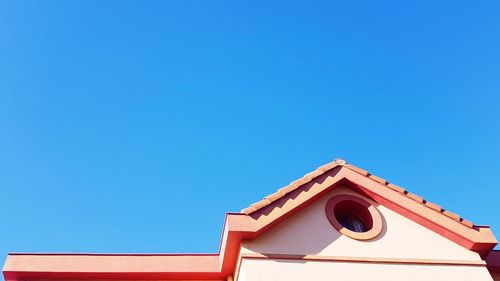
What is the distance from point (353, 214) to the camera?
11.9m

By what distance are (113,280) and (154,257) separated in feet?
3.12

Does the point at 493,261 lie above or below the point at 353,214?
below

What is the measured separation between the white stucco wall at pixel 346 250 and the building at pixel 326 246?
0.07ft

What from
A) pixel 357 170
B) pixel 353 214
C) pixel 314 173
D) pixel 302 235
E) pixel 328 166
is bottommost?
pixel 302 235

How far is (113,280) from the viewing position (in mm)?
10430

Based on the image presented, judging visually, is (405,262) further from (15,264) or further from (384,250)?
(15,264)

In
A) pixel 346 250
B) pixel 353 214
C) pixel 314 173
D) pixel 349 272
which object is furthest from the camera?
pixel 353 214

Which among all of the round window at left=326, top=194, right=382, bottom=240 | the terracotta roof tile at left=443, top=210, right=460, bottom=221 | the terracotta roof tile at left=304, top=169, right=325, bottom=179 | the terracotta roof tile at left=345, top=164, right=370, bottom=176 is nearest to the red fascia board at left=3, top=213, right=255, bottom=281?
the terracotta roof tile at left=304, top=169, right=325, bottom=179

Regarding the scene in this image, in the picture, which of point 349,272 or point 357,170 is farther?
point 357,170

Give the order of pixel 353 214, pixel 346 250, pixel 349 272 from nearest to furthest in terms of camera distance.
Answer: pixel 349 272 → pixel 346 250 → pixel 353 214

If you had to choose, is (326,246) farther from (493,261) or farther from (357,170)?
(493,261)

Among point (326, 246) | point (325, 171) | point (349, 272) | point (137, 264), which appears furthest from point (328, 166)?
point (137, 264)

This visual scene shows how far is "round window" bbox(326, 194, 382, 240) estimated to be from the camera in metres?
11.3

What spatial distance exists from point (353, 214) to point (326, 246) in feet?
5.39
